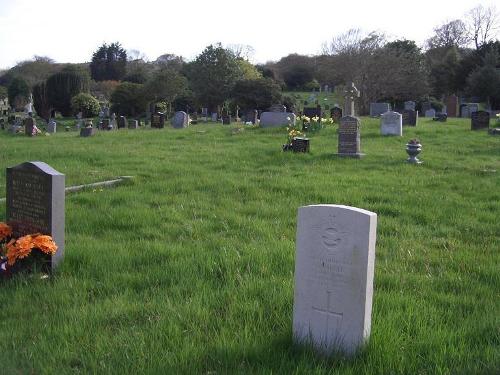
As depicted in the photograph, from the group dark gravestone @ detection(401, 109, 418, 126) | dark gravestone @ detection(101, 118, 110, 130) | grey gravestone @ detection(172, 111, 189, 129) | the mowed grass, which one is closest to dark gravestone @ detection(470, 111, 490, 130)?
dark gravestone @ detection(401, 109, 418, 126)

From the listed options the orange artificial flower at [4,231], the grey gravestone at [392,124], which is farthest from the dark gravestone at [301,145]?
the orange artificial flower at [4,231]

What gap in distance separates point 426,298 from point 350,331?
1.24 metres

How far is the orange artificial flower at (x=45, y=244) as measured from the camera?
5.41 meters

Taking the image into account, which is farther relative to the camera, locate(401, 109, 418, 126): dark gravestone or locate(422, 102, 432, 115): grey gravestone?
locate(422, 102, 432, 115): grey gravestone

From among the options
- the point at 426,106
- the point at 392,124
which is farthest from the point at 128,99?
the point at 392,124

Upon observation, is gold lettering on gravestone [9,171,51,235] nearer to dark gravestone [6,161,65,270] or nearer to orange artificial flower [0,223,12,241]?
dark gravestone [6,161,65,270]

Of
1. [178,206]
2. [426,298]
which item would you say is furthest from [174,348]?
[178,206]

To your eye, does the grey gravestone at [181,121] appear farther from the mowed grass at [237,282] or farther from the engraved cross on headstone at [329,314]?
the engraved cross on headstone at [329,314]

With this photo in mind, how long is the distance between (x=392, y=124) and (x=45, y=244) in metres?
17.8

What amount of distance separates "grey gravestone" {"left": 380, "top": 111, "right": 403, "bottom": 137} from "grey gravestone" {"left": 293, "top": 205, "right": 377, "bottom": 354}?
720 inches

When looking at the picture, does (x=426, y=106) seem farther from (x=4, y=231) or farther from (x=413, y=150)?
(x=4, y=231)

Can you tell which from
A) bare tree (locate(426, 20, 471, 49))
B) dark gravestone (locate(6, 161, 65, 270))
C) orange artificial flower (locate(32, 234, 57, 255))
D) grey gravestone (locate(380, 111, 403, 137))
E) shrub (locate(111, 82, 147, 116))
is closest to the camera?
orange artificial flower (locate(32, 234, 57, 255))

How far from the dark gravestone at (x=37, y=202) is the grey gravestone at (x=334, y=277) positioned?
2.97 metres

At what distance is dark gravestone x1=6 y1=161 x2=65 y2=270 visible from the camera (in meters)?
5.77
